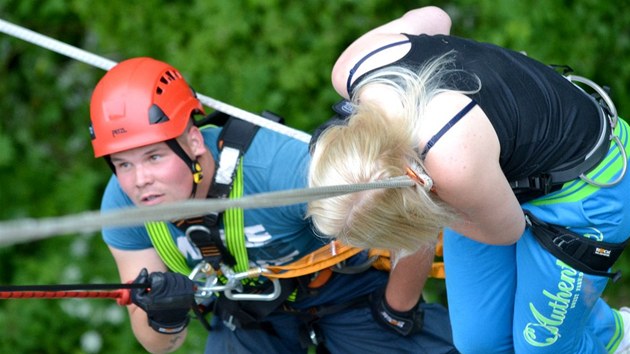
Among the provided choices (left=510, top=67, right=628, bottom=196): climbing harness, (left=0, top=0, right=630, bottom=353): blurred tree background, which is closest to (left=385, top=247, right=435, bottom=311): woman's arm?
(left=510, top=67, right=628, bottom=196): climbing harness

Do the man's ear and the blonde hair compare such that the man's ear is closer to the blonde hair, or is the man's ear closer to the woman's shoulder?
the woman's shoulder

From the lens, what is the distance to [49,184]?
5.92 meters

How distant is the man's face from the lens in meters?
3.11

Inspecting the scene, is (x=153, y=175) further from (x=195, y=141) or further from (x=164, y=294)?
(x=164, y=294)

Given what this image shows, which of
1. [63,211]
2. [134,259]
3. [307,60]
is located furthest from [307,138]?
[63,211]

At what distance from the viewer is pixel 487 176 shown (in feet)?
7.86

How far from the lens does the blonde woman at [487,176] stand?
2.38 m

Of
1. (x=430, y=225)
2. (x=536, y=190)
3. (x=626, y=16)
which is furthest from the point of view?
(x=626, y=16)

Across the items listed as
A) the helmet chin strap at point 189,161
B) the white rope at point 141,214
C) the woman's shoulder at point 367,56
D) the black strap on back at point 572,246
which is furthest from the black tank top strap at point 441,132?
the helmet chin strap at point 189,161

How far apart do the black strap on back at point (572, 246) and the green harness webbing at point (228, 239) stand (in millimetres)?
859

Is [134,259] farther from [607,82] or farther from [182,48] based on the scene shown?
[607,82]

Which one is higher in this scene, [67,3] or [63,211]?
[67,3]

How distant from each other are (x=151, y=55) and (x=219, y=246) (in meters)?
2.60

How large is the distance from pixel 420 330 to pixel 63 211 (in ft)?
9.31
